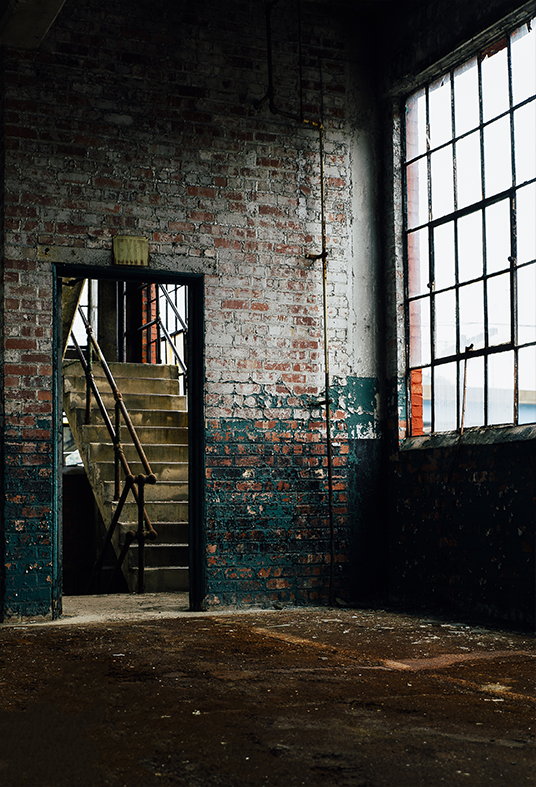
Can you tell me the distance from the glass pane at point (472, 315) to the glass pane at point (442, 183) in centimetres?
60

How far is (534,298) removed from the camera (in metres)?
4.62

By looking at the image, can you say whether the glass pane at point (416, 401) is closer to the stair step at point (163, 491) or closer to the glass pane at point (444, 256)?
the glass pane at point (444, 256)

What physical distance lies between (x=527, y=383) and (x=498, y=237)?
907 mm

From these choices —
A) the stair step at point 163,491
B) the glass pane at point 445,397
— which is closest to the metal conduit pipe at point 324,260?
the glass pane at point 445,397

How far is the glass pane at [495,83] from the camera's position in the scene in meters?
4.88

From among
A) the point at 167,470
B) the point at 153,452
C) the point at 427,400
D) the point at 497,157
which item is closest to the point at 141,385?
the point at 153,452

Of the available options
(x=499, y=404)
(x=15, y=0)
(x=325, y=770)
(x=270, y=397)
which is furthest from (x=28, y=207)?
(x=325, y=770)

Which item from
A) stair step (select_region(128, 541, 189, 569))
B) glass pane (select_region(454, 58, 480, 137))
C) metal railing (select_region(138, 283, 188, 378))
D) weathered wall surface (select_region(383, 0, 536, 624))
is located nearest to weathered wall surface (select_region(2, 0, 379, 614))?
weathered wall surface (select_region(383, 0, 536, 624))

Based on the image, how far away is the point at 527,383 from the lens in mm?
4645

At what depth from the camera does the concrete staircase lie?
6648 mm

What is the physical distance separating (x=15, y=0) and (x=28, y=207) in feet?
4.52

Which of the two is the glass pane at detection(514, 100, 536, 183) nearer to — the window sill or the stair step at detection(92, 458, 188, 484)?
the window sill

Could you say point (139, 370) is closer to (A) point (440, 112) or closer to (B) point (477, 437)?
(A) point (440, 112)

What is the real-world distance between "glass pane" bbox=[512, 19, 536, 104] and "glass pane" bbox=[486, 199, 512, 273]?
61cm
